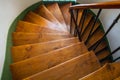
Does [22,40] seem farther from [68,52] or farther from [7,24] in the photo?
[68,52]

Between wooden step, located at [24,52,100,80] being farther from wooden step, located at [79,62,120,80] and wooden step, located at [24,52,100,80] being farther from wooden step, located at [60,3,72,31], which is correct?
wooden step, located at [60,3,72,31]

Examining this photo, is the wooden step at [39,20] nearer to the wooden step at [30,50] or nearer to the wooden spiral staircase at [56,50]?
the wooden spiral staircase at [56,50]

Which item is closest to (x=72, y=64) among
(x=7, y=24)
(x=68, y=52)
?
(x=68, y=52)

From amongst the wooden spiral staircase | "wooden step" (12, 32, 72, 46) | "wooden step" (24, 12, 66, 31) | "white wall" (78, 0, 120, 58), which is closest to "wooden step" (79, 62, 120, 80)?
the wooden spiral staircase

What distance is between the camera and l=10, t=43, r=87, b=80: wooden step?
1.96 meters

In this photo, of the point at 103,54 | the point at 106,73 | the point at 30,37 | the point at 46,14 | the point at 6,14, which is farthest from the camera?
the point at 46,14

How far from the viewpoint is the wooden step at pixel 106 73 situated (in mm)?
1531

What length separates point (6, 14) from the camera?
101 inches

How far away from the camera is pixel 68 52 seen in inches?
88.1

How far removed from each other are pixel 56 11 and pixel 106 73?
246 cm

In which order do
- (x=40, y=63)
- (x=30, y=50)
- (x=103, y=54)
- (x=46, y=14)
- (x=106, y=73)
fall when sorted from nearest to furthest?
(x=106, y=73) < (x=40, y=63) < (x=30, y=50) < (x=103, y=54) < (x=46, y=14)

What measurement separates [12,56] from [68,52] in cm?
79

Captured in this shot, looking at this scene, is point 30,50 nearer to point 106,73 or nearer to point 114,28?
point 106,73

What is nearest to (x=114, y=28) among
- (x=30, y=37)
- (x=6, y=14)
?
(x=30, y=37)
